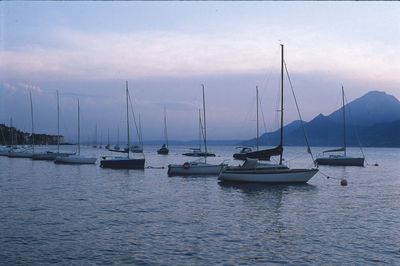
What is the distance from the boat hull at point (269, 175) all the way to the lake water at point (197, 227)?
Result: 4.12 meters

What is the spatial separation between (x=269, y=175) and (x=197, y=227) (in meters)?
20.1

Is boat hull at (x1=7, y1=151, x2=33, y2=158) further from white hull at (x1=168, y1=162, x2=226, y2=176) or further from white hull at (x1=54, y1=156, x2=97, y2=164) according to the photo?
white hull at (x1=168, y1=162, x2=226, y2=176)

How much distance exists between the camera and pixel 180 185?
42.5 metres

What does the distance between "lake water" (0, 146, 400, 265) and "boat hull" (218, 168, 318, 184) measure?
162 inches

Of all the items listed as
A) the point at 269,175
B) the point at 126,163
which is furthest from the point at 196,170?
the point at 126,163

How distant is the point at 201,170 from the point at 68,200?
23412 millimetres

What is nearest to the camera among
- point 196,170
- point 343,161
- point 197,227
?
point 197,227

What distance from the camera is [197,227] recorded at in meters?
21.3

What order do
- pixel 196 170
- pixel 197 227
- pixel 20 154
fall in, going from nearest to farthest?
1. pixel 197 227
2. pixel 196 170
3. pixel 20 154

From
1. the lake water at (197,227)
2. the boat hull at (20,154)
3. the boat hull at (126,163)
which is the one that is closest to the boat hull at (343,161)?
the boat hull at (126,163)

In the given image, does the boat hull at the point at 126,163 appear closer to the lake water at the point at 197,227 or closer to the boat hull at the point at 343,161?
the lake water at the point at 197,227

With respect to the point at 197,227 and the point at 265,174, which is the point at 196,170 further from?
the point at 197,227

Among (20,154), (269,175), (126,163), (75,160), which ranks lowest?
(269,175)

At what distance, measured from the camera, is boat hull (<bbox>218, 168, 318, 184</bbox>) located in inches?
1591
